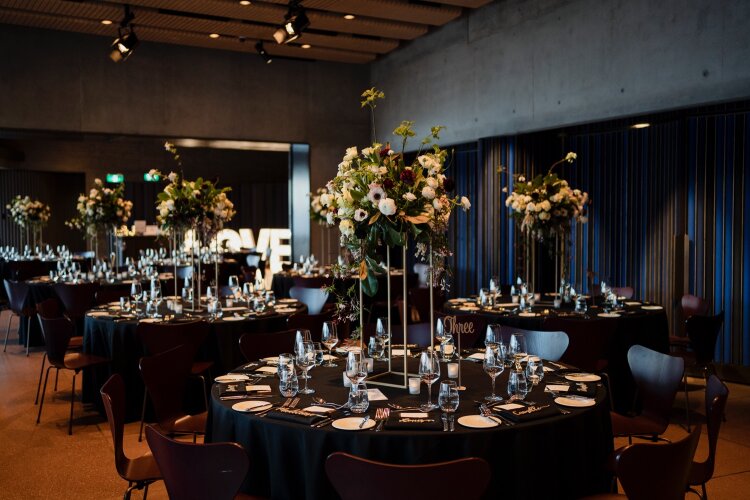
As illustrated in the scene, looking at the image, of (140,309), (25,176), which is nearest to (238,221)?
(25,176)

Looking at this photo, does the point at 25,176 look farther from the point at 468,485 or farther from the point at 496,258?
the point at 468,485

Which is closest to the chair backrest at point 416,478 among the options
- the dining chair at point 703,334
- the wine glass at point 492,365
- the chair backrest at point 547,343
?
the wine glass at point 492,365

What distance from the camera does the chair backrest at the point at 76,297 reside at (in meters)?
8.31

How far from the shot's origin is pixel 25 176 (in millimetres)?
17844

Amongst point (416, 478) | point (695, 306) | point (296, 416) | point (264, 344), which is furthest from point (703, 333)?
point (416, 478)

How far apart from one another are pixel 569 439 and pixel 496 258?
7385 mm

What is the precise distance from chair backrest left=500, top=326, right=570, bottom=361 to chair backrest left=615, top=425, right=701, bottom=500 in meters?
2.05

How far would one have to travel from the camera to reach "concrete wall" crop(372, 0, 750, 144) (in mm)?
6996

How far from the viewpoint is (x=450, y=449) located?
2.81 metres

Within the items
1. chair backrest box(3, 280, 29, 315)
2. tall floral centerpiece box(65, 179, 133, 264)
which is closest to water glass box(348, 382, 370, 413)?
chair backrest box(3, 280, 29, 315)

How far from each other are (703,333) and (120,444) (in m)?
4.51

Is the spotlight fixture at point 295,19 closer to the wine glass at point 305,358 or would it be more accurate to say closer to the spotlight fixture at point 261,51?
the spotlight fixture at point 261,51

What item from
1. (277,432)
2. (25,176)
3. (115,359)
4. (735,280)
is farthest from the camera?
(25,176)

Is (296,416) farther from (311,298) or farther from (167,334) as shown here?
(311,298)
